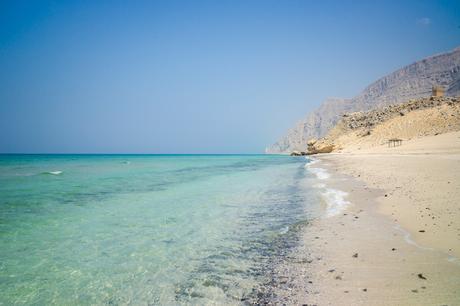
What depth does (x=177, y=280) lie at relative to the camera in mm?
4918

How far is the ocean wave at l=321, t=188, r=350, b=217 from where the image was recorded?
964 centimetres

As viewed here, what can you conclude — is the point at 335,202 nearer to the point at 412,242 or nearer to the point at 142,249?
the point at 412,242

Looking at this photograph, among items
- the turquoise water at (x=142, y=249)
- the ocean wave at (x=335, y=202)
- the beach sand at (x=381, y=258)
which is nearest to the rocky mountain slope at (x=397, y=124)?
the ocean wave at (x=335, y=202)

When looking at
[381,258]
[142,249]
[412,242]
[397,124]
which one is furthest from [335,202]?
[397,124]

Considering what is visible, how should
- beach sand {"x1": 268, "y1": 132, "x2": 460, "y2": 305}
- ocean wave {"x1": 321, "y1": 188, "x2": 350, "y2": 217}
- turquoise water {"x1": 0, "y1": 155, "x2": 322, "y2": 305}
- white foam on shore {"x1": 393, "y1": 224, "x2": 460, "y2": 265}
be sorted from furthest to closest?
ocean wave {"x1": 321, "y1": 188, "x2": 350, "y2": 217}, white foam on shore {"x1": 393, "y1": 224, "x2": 460, "y2": 265}, turquoise water {"x1": 0, "y1": 155, "x2": 322, "y2": 305}, beach sand {"x1": 268, "y1": 132, "x2": 460, "y2": 305}

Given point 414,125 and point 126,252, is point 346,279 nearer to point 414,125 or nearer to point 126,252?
point 126,252

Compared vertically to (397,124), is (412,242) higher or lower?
lower

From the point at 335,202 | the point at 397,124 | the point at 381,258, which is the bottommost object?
the point at 335,202

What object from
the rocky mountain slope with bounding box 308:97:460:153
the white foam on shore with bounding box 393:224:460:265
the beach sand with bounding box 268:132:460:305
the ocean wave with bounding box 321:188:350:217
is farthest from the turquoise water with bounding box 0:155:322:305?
the rocky mountain slope with bounding box 308:97:460:153

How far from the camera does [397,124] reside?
6525cm

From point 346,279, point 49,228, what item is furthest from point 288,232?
point 49,228

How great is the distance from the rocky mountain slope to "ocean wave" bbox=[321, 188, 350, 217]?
160ft

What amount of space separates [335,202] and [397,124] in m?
64.8

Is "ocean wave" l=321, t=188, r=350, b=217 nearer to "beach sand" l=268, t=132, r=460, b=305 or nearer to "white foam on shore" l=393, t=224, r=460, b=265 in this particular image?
"beach sand" l=268, t=132, r=460, b=305
